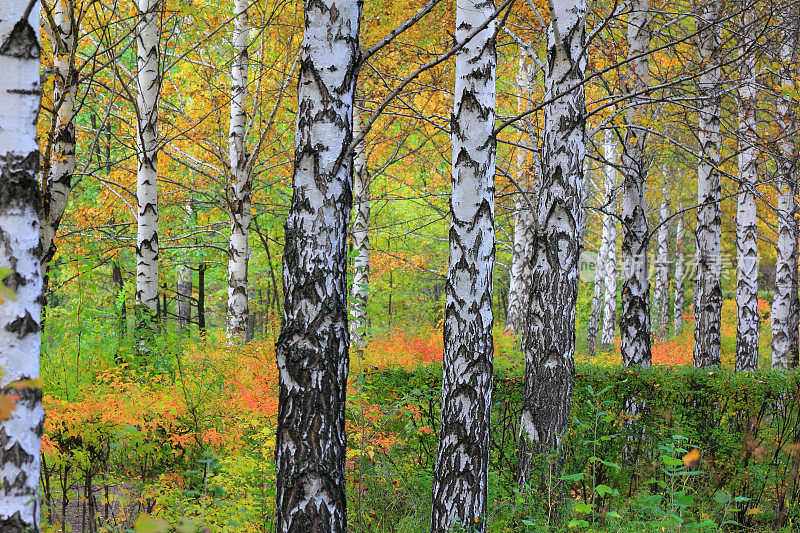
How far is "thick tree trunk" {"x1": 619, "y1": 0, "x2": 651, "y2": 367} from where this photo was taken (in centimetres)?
741

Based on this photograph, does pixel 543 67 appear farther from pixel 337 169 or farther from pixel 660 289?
pixel 660 289

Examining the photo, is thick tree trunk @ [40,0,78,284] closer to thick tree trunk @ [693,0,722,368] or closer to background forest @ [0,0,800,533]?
background forest @ [0,0,800,533]

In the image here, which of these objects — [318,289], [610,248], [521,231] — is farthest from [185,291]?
[318,289]

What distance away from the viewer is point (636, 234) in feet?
24.5

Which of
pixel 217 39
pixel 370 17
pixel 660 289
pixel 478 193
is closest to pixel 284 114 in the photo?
pixel 217 39

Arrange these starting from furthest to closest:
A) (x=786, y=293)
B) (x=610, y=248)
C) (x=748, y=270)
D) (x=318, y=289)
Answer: (x=610, y=248) → (x=786, y=293) → (x=748, y=270) → (x=318, y=289)

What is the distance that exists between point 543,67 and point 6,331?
4.67m

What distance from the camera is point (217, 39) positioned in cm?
1056

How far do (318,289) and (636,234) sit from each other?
5921 mm

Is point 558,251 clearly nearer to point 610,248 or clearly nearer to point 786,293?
point 786,293

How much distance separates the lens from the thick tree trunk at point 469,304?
13.2 ft

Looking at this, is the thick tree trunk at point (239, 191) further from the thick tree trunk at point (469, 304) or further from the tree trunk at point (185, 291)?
the tree trunk at point (185, 291)

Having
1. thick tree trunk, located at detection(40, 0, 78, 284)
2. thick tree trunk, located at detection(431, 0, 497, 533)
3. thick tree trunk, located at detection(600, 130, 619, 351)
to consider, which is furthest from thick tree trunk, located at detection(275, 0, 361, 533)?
thick tree trunk, located at detection(600, 130, 619, 351)

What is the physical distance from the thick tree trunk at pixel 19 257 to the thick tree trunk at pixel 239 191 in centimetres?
622
